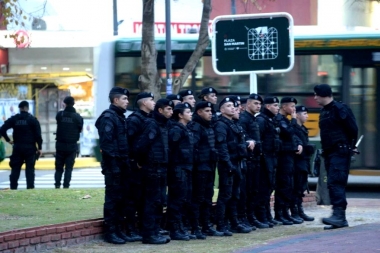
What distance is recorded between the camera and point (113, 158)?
10766 mm

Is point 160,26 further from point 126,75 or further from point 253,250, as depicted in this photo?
point 253,250

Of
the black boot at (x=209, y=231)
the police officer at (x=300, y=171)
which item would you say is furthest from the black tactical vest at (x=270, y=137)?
the black boot at (x=209, y=231)

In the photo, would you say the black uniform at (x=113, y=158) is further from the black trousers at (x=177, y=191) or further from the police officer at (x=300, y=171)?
the police officer at (x=300, y=171)

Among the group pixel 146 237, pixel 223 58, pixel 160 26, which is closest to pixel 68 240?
pixel 146 237

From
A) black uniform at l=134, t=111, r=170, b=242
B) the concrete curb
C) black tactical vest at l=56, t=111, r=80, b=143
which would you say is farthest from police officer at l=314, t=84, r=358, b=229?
black tactical vest at l=56, t=111, r=80, b=143

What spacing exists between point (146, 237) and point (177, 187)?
0.77 m

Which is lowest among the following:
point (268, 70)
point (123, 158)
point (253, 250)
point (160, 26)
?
point (253, 250)

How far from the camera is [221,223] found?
38.6ft

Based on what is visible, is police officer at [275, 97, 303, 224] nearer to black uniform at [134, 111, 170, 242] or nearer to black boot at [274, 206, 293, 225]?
black boot at [274, 206, 293, 225]

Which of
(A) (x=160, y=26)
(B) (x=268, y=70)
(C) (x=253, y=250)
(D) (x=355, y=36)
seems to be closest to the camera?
(C) (x=253, y=250)

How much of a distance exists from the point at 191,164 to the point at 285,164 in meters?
2.46

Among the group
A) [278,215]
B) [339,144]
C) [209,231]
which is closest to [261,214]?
[278,215]

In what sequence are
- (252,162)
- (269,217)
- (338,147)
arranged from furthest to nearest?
1. (269,217)
2. (252,162)
3. (338,147)

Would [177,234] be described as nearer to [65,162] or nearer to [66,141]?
[66,141]
